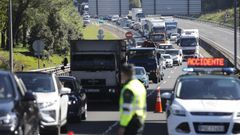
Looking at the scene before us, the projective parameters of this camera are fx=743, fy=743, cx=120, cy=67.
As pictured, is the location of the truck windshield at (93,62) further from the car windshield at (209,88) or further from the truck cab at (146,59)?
the truck cab at (146,59)

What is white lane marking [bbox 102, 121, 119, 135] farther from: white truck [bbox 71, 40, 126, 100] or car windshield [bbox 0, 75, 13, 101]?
white truck [bbox 71, 40, 126, 100]

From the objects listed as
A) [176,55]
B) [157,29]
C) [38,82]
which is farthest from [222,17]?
[38,82]

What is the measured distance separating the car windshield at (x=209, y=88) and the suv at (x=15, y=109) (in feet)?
13.2

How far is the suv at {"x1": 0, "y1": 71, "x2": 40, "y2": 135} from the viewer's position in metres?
12.1

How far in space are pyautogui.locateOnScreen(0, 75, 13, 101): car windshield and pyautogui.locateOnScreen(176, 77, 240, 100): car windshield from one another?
180 inches

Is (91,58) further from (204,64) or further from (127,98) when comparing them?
(127,98)

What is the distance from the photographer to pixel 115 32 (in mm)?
115125

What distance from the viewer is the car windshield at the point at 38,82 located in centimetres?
1857

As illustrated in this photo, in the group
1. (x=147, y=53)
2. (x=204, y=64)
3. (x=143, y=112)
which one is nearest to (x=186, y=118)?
(x=143, y=112)

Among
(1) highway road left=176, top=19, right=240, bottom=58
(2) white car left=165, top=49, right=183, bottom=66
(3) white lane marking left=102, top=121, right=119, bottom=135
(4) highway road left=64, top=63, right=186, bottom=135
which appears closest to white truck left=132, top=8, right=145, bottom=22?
(1) highway road left=176, top=19, right=240, bottom=58

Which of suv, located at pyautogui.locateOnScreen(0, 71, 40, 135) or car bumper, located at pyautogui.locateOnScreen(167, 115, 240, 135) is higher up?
suv, located at pyautogui.locateOnScreen(0, 71, 40, 135)

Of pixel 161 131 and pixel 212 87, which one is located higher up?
pixel 212 87

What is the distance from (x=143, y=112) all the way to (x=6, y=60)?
42.5 meters

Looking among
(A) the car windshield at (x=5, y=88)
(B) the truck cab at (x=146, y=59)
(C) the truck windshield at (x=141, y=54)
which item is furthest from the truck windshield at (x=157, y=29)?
(A) the car windshield at (x=5, y=88)
